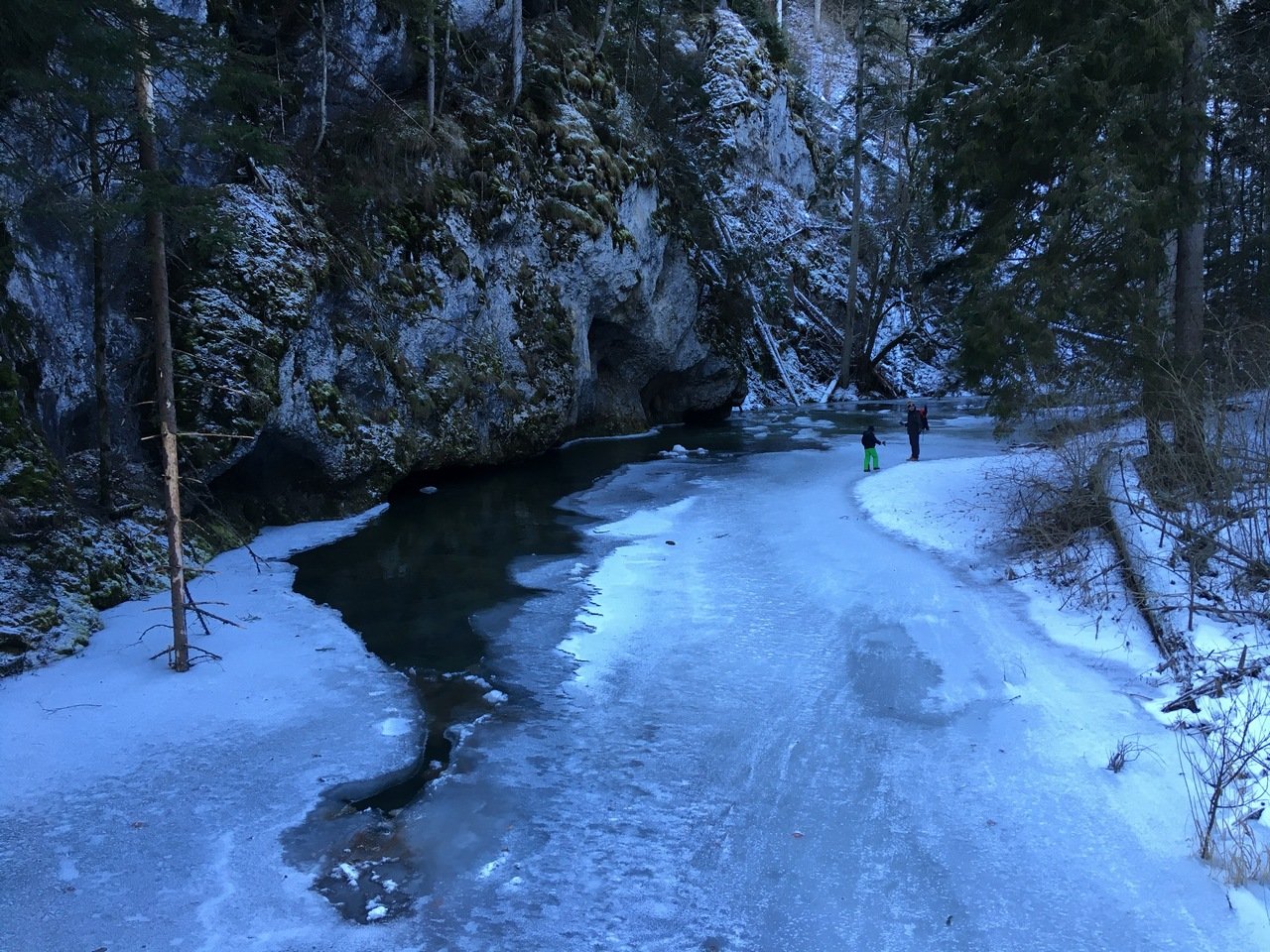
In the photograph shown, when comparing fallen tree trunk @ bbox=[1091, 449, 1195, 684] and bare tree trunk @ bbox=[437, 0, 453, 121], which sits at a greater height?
bare tree trunk @ bbox=[437, 0, 453, 121]

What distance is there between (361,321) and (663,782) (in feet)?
42.3

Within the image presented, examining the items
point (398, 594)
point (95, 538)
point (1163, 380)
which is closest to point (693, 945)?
point (398, 594)

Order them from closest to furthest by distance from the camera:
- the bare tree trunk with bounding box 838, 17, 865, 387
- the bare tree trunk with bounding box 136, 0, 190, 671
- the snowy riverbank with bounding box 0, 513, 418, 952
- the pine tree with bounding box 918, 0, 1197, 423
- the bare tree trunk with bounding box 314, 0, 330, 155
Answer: the snowy riverbank with bounding box 0, 513, 418, 952 → the bare tree trunk with bounding box 136, 0, 190, 671 → the pine tree with bounding box 918, 0, 1197, 423 → the bare tree trunk with bounding box 314, 0, 330, 155 → the bare tree trunk with bounding box 838, 17, 865, 387

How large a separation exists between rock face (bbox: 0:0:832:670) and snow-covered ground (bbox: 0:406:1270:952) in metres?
1.87

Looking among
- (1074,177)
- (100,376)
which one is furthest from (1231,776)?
(100,376)

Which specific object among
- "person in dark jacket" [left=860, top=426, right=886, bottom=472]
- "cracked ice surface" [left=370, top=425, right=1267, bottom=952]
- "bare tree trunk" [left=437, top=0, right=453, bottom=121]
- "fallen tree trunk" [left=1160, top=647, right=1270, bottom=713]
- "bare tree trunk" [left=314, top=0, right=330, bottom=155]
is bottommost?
"cracked ice surface" [left=370, top=425, right=1267, bottom=952]

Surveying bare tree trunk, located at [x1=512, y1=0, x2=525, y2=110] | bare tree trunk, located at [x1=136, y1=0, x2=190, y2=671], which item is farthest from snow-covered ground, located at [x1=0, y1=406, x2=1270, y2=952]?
bare tree trunk, located at [x1=512, y1=0, x2=525, y2=110]

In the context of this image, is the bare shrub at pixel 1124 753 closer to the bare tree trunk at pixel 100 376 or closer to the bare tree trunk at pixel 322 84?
the bare tree trunk at pixel 100 376

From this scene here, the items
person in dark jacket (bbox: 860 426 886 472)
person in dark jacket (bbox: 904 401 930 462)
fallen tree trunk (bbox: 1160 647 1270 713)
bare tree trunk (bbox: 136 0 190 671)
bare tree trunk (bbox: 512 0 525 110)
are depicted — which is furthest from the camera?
bare tree trunk (bbox: 512 0 525 110)

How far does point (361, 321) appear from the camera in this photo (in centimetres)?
1619

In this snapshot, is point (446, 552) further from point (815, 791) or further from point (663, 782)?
point (815, 791)

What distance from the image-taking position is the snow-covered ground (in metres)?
4.39

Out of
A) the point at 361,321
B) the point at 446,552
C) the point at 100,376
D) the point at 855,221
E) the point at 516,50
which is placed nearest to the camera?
the point at 100,376

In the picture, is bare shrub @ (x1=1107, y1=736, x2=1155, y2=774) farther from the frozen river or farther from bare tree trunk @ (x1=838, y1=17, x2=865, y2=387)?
bare tree trunk @ (x1=838, y1=17, x2=865, y2=387)
